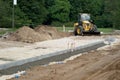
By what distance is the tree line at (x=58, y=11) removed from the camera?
188ft

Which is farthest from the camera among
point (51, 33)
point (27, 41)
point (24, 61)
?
point (51, 33)

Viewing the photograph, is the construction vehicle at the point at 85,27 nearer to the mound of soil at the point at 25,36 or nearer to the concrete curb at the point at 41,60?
the mound of soil at the point at 25,36

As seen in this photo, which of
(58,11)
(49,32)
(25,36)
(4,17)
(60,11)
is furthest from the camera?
(60,11)

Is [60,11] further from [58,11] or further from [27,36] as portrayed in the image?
[27,36]

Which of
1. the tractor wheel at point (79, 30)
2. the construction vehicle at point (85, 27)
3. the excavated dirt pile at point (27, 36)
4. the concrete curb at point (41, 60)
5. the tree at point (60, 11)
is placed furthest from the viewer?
the tree at point (60, 11)

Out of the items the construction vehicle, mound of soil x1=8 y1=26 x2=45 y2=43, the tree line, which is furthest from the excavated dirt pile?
the tree line

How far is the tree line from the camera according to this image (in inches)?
2257

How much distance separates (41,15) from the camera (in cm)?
6400

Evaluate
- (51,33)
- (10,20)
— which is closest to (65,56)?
(51,33)

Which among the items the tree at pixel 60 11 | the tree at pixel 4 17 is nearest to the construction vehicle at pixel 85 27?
the tree at pixel 4 17

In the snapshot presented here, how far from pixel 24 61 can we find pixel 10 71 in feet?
7.69

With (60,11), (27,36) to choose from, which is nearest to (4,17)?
(60,11)

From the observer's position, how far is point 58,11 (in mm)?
69438

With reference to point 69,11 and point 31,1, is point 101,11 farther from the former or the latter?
point 31,1
